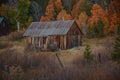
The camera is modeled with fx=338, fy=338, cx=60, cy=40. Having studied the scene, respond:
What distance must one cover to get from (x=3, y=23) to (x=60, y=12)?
9029 millimetres

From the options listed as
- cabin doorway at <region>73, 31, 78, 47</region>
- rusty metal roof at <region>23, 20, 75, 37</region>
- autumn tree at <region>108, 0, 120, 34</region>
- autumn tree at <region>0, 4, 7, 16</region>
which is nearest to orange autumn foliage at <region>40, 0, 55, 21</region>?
autumn tree at <region>0, 4, 7, 16</region>

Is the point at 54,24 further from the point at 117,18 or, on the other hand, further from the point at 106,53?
the point at 106,53

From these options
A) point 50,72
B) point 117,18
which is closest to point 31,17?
point 117,18

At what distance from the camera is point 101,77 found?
13.4m

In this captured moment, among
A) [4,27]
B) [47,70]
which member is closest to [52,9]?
[4,27]

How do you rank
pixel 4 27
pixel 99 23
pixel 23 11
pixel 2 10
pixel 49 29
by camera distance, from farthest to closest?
pixel 2 10 < pixel 23 11 < pixel 4 27 < pixel 99 23 < pixel 49 29

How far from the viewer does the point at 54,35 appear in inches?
1353

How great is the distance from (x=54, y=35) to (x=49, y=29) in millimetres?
1184

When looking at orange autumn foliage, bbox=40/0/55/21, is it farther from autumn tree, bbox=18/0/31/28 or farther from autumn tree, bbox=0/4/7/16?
autumn tree, bbox=0/4/7/16

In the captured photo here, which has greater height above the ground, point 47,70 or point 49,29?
point 49,29

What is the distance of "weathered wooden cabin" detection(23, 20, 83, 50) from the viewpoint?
34406 millimetres

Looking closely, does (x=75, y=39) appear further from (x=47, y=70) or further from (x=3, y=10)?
(x=3, y=10)

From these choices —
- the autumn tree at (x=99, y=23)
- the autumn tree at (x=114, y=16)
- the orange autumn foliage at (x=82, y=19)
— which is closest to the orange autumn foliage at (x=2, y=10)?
the orange autumn foliage at (x=82, y=19)

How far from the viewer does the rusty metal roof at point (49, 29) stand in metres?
34.4
